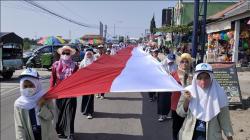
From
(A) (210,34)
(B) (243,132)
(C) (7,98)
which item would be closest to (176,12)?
(A) (210,34)

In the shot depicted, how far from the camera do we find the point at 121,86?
545 cm

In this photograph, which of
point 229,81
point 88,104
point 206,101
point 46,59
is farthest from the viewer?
point 46,59

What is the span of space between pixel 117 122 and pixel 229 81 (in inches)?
140

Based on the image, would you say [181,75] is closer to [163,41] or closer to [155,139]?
[155,139]

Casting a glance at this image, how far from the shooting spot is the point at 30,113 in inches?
184

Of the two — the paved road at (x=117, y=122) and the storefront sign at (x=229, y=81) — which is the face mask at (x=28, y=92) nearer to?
the paved road at (x=117, y=122)

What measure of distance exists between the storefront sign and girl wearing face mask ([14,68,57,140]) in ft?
23.3

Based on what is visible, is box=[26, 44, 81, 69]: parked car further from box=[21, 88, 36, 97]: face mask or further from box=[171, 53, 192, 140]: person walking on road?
box=[21, 88, 36, 97]: face mask

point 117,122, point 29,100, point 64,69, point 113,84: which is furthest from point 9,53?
point 29,100

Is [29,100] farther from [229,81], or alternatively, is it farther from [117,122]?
[229,81]

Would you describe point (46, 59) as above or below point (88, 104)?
above

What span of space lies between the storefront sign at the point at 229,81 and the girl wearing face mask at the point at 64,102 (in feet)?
Result: 16.2

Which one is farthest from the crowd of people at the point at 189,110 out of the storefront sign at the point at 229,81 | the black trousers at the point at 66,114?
the storefront sign at the point at 229,81

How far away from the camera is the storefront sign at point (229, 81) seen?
35.7 feet
